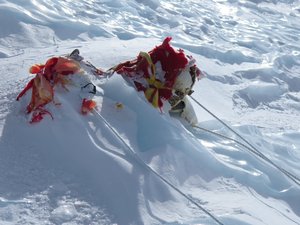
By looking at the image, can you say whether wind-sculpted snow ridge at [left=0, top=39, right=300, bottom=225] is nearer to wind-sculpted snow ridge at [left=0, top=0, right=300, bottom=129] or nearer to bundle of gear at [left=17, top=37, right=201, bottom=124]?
bundle of gear at [left=17, top=37, right=201, bottom=124]

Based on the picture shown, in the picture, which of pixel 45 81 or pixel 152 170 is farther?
pixel 45 81

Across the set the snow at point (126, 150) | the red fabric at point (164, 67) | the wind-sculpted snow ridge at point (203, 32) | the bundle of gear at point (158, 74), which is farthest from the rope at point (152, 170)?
the wind-sculpted snow ridge at point (203, 32)

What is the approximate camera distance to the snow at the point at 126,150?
2373 mm

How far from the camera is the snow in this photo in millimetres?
2373

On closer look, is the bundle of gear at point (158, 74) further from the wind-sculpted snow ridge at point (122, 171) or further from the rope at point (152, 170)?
the rope at point (152, 170)

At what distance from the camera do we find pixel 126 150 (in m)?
2.73

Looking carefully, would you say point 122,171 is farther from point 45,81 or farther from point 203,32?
point 203,32

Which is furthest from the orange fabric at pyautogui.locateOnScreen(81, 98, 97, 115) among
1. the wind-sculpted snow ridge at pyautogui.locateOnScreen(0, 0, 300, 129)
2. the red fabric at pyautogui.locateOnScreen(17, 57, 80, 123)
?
the wind-sculpted snow ridge at pyautogui.locateOnScreen(0, 0, 300, 129)

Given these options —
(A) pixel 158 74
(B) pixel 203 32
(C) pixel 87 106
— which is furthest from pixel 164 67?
(B) pixel 203 32

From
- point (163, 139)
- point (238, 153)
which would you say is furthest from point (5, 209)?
point (238, 153)

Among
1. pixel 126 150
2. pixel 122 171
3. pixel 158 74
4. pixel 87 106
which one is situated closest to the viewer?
pixel 122 171

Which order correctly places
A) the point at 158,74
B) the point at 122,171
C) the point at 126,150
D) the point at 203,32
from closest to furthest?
the point at 122,171 < the point at 126,150 < the point at 158,74 < the point at 203,32

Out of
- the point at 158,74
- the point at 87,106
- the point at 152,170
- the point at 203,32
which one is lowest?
the point at 203,32

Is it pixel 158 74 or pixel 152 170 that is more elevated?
pixel 158 74
